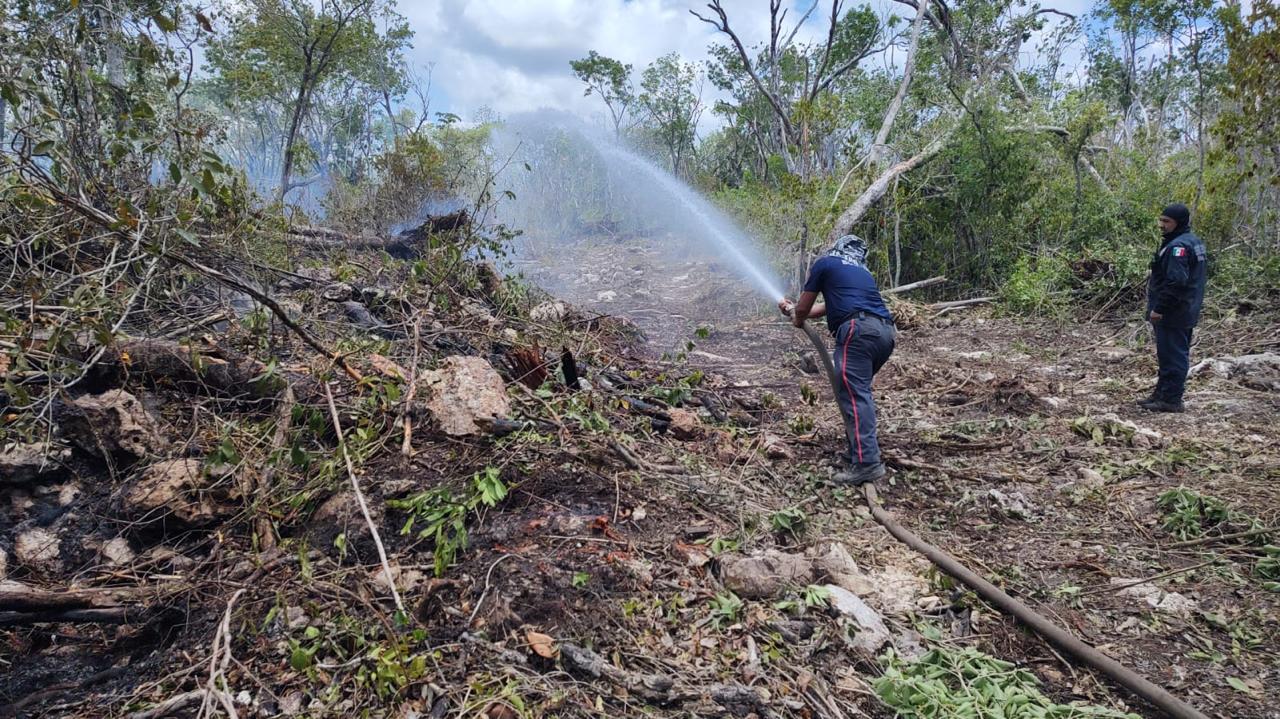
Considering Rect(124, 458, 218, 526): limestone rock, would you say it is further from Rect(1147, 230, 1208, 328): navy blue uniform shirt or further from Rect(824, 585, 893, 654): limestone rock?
Rect(1147, 230, 1208, 328): navy blue uniform shirt

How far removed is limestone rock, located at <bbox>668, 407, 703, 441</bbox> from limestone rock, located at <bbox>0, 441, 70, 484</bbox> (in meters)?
2.92

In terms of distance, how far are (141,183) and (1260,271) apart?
10.0 meters

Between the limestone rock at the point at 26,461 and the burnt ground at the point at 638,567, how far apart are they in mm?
69

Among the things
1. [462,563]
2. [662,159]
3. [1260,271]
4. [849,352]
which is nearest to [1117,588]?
[849,352]

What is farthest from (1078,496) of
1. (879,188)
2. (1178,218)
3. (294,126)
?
(294,126)

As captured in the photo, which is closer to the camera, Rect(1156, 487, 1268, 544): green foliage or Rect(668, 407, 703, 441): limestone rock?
Rect(1156, 487, 1268, 544): green foliage

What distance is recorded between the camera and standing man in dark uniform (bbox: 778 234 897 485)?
3412 mm

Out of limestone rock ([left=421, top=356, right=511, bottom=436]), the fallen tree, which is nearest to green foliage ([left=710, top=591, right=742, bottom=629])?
limestone rock ([left=421, top=356, right=511, bottom=436])

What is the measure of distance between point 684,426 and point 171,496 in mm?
2529

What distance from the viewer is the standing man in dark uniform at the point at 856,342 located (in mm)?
3412

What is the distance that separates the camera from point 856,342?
347 centimetres

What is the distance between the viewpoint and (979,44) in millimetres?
12117

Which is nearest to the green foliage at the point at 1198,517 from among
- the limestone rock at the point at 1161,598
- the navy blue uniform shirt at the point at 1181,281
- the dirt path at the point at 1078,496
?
the dirt path at the point at 1078,496

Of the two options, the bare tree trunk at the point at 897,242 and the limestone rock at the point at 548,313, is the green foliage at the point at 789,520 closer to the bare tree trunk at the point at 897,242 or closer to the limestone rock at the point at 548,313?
the limestone rock at the point at 548,313
